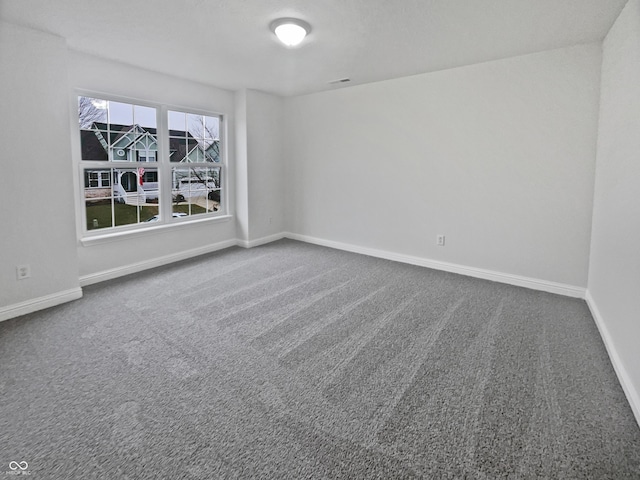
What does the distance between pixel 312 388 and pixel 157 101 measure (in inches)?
153

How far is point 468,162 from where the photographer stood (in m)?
4.00

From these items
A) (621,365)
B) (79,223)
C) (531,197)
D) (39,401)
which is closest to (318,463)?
(39,401)

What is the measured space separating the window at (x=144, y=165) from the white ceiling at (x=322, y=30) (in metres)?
0.64

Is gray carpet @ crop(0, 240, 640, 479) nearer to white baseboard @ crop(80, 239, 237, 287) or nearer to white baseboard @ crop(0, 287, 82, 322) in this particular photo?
white baseboard @ crop(0, 287, 82, 322)

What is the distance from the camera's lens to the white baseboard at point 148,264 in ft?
12.5

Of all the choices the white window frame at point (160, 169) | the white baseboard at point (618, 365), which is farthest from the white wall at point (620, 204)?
the white window frame at point (160, 169)

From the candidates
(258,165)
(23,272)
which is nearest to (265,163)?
(258,165)

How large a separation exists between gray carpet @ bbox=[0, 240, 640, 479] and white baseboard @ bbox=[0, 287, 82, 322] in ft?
0.37

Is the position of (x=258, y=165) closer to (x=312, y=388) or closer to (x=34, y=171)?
(x=34, y=171)

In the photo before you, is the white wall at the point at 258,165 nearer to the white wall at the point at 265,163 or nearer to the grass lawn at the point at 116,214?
the white wall at the point at 265,163

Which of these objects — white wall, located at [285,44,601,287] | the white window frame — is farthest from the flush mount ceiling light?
the white window frame

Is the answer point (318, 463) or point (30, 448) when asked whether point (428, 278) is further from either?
point (30, 448)

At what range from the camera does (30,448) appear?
1591mm

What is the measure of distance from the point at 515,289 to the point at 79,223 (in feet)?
15.3
